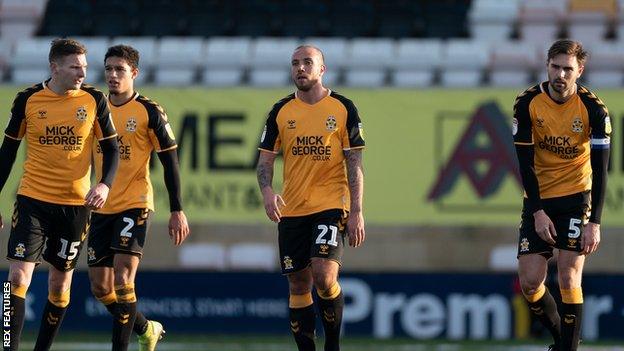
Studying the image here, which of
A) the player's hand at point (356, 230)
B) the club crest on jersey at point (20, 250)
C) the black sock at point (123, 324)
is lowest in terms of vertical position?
the black sock at point (123, 324)

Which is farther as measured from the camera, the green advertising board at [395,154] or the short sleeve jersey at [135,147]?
the green advertising board at [395,154]

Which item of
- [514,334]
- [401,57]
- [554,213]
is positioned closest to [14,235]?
[554,213]

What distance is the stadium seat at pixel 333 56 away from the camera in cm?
1817

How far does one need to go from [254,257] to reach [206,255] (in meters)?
0.57

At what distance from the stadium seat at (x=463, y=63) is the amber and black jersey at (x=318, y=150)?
7.42 metres

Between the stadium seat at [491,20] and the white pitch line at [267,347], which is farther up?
the stadium seat at [491,20]

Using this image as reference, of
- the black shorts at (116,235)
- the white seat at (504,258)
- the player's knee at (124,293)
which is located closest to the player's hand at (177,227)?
the black shorts at (116,235)

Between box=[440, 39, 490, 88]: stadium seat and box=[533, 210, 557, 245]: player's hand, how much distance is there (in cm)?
762

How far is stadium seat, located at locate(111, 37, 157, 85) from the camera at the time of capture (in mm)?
18484

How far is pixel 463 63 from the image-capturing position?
59.7 feet

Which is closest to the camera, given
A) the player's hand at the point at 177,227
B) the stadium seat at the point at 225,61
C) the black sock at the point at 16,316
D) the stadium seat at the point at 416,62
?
the black sock at the point at 16,316

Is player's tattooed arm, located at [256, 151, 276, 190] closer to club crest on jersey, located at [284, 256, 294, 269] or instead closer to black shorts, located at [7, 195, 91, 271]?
club crest on jersey, located at [284, 256, 294, 269]

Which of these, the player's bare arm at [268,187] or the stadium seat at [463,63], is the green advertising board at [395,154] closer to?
the stadium seat at [463,63]

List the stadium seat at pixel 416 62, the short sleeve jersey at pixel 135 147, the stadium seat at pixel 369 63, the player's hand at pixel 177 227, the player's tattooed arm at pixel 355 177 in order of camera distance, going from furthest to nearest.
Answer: the stadium seat at pixel 369 63 < the stadium seat at pixel 416 62 < the short sleeve jersey at pixel 135 147 < the player's hand at pixel 177 227 < the player's tattooed arm at pixel 355 177
